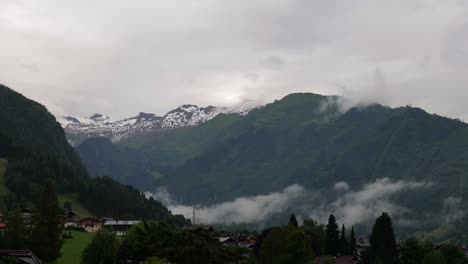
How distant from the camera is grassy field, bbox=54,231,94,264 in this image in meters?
123

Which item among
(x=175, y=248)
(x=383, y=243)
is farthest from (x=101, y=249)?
(x=383, y=243)

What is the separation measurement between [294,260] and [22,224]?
48.3m

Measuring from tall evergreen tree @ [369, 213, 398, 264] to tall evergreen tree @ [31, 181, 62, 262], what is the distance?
4869 centimetres

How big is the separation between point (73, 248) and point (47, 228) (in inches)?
1475

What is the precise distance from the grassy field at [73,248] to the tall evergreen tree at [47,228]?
280 centimetres

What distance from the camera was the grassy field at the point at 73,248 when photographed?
12279 cm

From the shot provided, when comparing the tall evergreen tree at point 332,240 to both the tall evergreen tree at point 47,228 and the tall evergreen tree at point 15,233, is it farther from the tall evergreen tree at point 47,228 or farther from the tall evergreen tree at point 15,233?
the tall evergreen tree at point 15,233

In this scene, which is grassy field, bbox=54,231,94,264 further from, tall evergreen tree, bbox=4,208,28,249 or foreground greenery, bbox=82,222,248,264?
foreground greenery, bbox=82,222,248,264

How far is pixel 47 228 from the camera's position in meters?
111

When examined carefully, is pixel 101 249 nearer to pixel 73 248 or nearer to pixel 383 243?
pixel 383 243

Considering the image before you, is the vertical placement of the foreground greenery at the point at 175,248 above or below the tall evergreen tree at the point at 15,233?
below

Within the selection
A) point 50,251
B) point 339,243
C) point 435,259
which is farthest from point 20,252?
point 339,243

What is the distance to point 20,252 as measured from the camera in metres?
81.9

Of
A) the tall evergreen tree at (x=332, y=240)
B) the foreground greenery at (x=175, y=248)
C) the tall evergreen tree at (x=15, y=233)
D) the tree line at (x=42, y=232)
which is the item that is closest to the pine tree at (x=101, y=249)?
→ the foreground greenery at (x=175, y=248)
